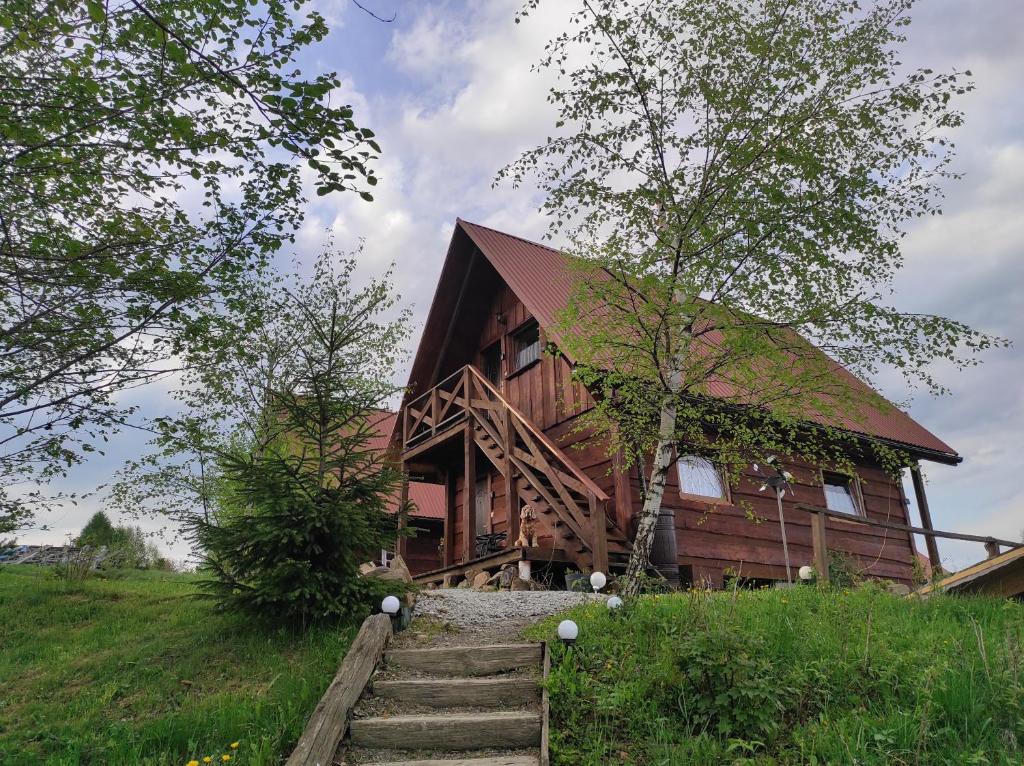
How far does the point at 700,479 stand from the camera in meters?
12.5

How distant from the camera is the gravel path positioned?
23.0 feet

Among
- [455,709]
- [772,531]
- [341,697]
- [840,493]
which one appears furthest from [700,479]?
[341,697]

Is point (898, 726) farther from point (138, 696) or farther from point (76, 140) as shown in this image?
point (76, 140)

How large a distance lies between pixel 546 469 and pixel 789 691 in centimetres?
656

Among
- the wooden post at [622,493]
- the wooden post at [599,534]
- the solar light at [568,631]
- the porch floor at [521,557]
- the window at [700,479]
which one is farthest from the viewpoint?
the window at [700,479]

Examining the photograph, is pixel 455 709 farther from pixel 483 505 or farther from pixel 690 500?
pixel 483 505

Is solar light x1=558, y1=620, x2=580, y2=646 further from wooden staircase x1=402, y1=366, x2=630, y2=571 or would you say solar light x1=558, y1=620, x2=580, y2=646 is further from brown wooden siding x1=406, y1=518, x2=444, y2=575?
brown wooden siding x1=406, y1=518, x2=444, y2=575

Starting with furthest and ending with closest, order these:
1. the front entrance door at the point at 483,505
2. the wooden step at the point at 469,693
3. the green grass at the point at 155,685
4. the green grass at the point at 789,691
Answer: the front entrance door at the point at 483,505 → the wooden step at the point at 469,693 → the green grass at the point at 155,685 → the green grass at the point at 789,691

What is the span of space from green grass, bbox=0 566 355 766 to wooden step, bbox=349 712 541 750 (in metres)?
0.53

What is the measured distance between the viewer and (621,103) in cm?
847

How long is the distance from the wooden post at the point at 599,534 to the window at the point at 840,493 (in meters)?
6.49

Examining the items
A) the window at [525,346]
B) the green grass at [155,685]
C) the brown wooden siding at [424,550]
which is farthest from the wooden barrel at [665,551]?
→ the brown wooden siding at [424,550]

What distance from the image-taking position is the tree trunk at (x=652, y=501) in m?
7.55

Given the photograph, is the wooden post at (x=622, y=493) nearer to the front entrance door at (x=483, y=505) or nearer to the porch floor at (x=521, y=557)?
the porch floor at (x=521, y=557)
